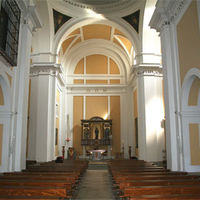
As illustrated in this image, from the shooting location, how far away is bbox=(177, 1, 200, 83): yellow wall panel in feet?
21.5

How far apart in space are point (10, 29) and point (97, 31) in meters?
11.3

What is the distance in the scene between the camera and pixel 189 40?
23.2 feet

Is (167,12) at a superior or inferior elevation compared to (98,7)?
inferior

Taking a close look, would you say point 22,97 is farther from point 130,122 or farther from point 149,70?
point 130,122

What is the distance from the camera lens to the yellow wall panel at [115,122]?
1886cm

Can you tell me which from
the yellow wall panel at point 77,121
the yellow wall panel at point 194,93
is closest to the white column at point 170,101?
the yellow wall panel at point 194,93

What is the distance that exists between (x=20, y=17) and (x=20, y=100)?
8.98 ft

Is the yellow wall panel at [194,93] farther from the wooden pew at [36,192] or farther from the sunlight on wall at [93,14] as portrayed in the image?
the sunlight on wall at [93,14]

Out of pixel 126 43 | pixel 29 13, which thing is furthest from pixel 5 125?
pixel 126 43

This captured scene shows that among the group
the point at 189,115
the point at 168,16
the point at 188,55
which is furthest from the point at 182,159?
the point at 168,16

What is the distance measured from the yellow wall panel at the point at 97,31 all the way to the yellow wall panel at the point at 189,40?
391 inches

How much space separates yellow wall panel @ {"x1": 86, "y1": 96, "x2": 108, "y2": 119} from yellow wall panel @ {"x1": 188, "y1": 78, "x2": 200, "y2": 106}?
1208cm

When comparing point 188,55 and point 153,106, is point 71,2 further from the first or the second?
point 188,55

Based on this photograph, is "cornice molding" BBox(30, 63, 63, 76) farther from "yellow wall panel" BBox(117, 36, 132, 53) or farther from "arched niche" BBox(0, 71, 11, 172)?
"arched niche" BBox(0, 71, 11, 172)
